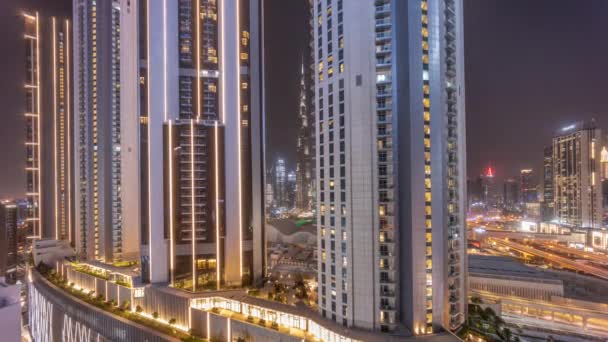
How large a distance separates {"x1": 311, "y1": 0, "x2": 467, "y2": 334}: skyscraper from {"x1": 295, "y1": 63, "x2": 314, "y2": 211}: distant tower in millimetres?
43986

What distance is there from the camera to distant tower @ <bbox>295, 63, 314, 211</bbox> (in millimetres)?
78806

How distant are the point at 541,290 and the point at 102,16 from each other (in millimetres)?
64812

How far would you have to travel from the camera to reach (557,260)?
2141 inches

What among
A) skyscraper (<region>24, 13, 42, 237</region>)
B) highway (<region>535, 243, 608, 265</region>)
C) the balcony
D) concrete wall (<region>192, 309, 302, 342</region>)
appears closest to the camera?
the balcony

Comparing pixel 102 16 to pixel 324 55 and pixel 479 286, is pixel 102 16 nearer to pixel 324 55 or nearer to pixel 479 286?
pixel 324 55

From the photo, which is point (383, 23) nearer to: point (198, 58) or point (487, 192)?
point (198, 58)

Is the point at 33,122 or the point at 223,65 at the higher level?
the point at 223,65

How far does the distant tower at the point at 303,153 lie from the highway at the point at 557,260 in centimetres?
4375

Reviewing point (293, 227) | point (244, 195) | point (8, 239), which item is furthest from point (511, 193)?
point (8, 239)

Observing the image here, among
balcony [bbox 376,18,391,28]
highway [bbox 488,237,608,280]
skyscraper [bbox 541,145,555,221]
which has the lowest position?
highway [bbox 488,237,608,280]

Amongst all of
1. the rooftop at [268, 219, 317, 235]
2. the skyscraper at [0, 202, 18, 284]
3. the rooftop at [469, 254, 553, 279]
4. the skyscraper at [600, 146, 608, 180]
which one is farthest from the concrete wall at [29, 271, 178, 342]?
the skyscraper at [600, 146, 608, 180]

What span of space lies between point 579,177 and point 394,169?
76.7 metres

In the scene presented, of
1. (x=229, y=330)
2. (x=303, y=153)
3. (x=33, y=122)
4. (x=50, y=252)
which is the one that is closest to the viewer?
(x=229, y=330)

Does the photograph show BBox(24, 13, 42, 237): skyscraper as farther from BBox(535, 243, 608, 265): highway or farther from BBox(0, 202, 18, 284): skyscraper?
BBox(535, 243, 608, 265): highway
